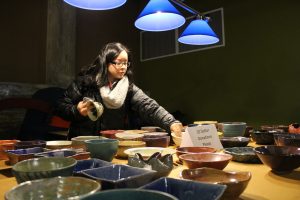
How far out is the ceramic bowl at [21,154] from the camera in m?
1.06

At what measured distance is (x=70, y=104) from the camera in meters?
2.29

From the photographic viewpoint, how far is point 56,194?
65 cm

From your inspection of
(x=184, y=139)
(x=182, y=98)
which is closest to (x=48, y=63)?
(x=182, y=98)

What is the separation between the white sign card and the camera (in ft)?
4.38

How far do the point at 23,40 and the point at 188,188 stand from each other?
455 cm

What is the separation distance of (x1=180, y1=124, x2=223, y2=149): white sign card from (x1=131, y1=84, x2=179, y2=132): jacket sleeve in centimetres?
74

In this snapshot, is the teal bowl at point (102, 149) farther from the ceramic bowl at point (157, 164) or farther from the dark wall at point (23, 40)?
the dark wall at point (23, 40)

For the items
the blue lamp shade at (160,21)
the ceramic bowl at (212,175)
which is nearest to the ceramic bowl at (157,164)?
the ceramic bowl at (212,175)

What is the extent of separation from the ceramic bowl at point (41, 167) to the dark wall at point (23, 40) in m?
3.82

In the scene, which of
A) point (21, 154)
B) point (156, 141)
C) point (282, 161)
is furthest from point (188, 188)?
point (156, 141)

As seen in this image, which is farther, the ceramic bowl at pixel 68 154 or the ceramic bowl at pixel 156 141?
the ceramic bowl at pixel 156 141

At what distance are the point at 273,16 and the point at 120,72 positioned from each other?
324 centimetres

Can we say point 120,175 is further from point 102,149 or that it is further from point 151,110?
point 151,110

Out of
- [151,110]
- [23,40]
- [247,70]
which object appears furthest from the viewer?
[247,70]
